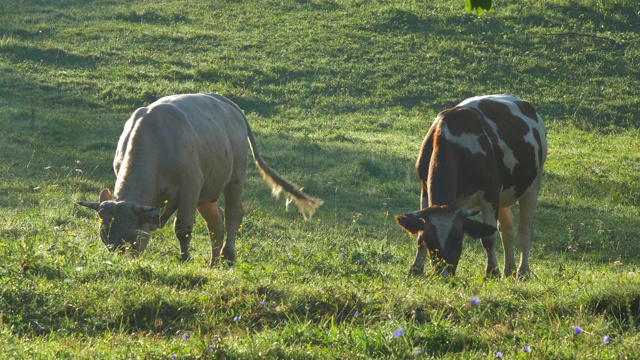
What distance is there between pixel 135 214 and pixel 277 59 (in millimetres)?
20295

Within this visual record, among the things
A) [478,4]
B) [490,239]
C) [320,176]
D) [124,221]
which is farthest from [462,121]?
[320,176]

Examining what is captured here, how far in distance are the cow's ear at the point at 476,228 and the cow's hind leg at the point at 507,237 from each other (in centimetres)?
224

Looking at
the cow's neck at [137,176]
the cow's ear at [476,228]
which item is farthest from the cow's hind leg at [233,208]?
the cow's ear at [476,228]

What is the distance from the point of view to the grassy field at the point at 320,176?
22.6 feet

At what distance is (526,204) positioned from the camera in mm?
13227

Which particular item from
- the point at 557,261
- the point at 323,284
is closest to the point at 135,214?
the point at 323,284

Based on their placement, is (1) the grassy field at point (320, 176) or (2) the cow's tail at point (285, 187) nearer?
(1) the grassy field at point (320, 176)

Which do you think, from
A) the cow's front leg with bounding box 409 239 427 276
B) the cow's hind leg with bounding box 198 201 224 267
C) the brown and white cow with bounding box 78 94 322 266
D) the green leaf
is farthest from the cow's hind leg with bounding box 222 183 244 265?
the green leaf

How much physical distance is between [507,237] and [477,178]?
2.04 meters

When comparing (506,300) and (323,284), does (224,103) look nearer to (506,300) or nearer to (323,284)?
(323,284)

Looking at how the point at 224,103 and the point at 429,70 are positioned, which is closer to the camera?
the point at 224,103

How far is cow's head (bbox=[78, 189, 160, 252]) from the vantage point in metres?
10.2

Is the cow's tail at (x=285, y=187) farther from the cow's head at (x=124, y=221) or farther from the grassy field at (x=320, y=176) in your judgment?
the cow's head at (x=124, y=221)

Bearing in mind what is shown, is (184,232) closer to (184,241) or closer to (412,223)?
(184,241)
